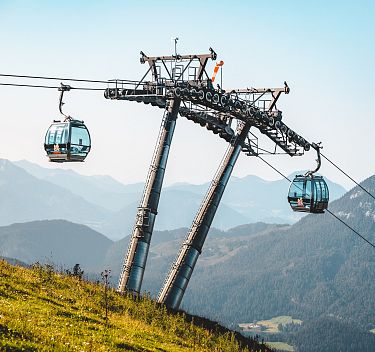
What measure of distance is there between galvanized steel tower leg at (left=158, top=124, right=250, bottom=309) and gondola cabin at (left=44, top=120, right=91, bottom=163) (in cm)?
1226

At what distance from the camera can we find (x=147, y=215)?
122ft

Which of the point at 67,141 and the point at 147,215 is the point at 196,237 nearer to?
the point at 147,215

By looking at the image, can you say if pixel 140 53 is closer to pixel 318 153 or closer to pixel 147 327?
pixel 318 153

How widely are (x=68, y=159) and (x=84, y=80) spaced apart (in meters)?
4.10

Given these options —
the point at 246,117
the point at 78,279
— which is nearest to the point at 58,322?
the point at 78,279

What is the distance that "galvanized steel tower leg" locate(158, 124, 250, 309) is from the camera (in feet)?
125

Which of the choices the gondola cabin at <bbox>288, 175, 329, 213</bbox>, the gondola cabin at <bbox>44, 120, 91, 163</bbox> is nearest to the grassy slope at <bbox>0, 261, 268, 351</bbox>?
the gondola cabin at <bbox>44, 120, 91, 163</bbox>

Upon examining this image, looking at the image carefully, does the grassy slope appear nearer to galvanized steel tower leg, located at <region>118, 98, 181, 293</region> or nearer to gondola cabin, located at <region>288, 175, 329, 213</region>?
galvanized steel tower leg, located at <region>118, 98, 181, 293</region>

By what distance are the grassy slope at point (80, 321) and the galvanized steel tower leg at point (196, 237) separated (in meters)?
5.58

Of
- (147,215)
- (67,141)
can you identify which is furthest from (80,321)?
(147,215)

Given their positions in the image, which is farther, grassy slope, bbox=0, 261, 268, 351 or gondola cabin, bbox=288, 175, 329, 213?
gondola cabin, bbox=288, 175, 329, 213

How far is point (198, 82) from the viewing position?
3950 centimetres

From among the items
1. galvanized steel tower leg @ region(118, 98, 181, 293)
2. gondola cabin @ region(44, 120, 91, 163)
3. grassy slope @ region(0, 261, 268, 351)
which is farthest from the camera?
galvanized steel tower leg @ region(118, 98, 181, 293)

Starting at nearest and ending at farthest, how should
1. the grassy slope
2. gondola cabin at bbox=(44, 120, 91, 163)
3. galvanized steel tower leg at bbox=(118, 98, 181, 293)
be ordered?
the grassy slope → gondola cabin at bbox=(44, 120, 91, 163) → galvanized steel tower leg at bbox=(118, 98, 181, 293)
